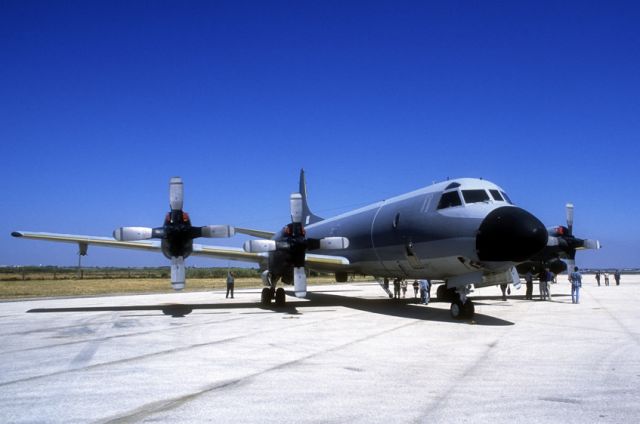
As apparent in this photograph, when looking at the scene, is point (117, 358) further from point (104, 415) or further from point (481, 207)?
point (481, 207)

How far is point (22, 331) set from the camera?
15070 millimetres

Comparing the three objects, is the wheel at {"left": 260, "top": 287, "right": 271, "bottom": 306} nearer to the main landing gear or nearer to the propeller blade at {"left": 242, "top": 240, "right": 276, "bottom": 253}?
the main landing gear

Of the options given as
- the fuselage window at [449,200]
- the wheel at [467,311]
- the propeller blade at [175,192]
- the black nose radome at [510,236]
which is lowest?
the wheel at [467,311]

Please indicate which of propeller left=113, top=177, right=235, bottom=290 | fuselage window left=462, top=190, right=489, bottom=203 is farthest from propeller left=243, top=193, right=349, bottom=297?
fuselage window left=462, top=190, right=489, bottom=203

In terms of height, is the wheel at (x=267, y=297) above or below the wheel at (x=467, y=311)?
above

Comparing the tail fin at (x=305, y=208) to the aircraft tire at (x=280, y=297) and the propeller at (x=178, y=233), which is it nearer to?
the aircraft tire at (x=280, y=297)

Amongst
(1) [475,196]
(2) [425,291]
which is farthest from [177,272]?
(2) [425,291]

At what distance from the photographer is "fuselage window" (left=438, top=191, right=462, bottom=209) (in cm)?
1706

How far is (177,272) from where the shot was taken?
1948 cm

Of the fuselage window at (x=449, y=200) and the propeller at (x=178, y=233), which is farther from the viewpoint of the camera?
the propeller at (x=178, y=233)

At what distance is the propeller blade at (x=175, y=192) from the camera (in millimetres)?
19969

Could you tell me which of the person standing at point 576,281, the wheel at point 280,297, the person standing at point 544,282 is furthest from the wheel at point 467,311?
the person standing at point 544,282

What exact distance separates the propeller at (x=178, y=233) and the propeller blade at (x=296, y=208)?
9.85ft

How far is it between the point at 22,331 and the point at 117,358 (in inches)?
260
